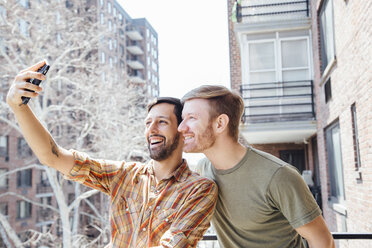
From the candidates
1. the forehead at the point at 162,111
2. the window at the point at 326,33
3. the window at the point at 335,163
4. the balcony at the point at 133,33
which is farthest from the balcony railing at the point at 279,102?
the balcony at the point at 133,33

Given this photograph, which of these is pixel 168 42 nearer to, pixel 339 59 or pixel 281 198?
pixel 339 59

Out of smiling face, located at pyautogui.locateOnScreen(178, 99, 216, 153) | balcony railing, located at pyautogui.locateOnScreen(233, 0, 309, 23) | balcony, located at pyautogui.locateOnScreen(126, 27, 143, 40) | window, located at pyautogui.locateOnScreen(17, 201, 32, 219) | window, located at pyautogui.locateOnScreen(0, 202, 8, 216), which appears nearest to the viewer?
smiling face, located at pyautogui.locateOnScreen(178, 99, 216, 153)

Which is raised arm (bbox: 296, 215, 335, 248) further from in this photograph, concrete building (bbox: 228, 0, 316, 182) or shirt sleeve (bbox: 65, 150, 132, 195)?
concrete building (bbox: 228, 0, 316, 182)

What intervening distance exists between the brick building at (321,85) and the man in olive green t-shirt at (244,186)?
356 cm

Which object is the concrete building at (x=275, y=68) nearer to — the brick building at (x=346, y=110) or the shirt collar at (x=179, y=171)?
the brick building at (x=346, y=110)

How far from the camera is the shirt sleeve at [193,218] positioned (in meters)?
1.88

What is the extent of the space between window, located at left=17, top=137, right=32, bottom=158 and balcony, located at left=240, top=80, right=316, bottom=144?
18.7 meters

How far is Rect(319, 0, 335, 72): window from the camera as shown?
8.25m

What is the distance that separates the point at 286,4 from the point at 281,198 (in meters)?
10.8

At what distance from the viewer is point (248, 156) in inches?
85.6

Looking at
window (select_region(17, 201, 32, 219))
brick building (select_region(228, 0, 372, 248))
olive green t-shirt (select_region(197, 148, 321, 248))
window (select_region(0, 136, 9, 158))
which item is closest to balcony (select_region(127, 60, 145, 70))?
window (select_region(0, 136, 9, 158))

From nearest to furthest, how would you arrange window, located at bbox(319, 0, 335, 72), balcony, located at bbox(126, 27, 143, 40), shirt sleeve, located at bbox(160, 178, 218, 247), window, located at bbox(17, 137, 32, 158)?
1. shirt sleeve, located at bbox(160, 178, 218, 247)
2. window, located at bbox(319, 0, 335, 72)
3. window, located at bbox(17, 137, 32, 158)
4. balcony, located at bbox(126, 27, 143, 40)

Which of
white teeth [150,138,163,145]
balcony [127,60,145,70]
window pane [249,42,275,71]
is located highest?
balcony [127,60,145,70]

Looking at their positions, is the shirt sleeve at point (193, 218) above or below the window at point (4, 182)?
above
